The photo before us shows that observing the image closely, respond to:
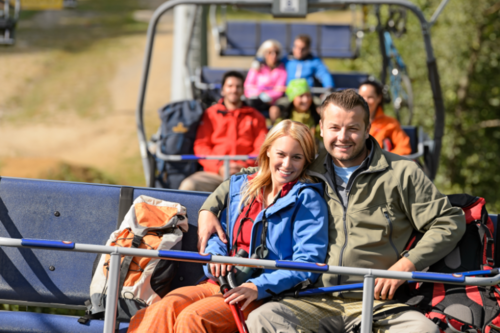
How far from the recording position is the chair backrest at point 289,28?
9516 millimetres

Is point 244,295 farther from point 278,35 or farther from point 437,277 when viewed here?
point 278,35

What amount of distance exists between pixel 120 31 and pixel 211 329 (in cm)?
2317

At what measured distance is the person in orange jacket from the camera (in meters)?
5.20

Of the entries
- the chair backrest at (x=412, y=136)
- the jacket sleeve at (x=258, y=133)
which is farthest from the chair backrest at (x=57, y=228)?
the chair backrest at (x=412, y=136)

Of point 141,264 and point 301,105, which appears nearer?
point 141,264

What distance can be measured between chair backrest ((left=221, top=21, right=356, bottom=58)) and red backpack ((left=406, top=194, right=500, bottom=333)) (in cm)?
682

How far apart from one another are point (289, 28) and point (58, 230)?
707 centimetres

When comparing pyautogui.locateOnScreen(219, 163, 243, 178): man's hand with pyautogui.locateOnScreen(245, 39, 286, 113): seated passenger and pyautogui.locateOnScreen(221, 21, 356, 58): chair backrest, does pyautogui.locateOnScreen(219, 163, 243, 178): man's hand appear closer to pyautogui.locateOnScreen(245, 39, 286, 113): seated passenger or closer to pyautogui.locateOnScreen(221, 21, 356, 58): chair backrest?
pyautogui.locateOnScreen(245, 39, 286, 113): seated passenger

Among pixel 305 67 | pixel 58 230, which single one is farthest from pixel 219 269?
pixel 305 67

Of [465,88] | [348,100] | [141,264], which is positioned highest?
[465,88]

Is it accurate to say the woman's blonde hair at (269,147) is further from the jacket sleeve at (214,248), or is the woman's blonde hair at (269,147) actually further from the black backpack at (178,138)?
the black backpack at (178,138)

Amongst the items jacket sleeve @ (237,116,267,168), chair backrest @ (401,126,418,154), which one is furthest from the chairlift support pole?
jacket sleeve @ (237,116,267,168)

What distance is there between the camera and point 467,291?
2.76 metres

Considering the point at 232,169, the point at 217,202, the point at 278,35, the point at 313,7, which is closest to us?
the point at 217,202
